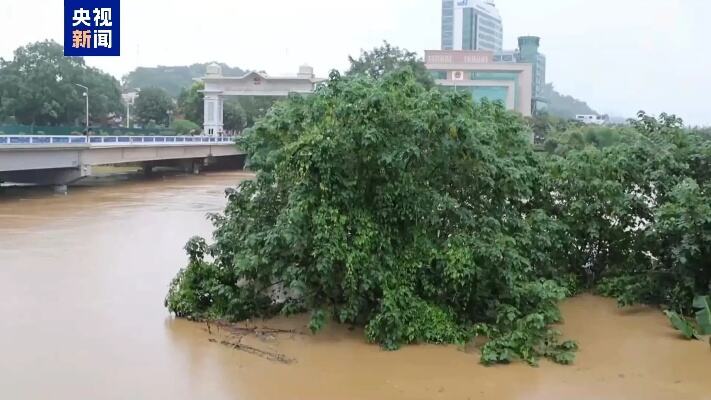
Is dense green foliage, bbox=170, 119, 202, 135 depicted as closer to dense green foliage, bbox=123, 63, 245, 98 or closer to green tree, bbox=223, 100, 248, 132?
green tree, bbox=223, 100, 248, 132

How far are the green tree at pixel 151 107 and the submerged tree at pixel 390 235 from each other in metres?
60.7

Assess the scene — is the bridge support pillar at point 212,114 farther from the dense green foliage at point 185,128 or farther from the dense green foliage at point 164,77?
the dense green foliage at point 164,77

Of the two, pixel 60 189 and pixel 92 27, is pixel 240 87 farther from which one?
pixel 92 27

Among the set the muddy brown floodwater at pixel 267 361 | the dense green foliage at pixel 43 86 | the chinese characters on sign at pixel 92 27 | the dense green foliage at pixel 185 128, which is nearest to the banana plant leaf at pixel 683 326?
the muddy brown floodwater at pixel 267 361

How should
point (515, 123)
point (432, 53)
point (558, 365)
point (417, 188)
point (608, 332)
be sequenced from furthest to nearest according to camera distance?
point (432, 53)
point (515, 123)
point (608, 332)
point (417, 188)
point (558, 365)

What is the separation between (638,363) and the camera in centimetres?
841

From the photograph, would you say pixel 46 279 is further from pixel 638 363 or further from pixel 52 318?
pixel 638 363

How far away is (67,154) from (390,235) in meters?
23.7

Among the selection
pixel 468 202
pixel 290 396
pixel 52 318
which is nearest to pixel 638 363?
pixel 468 202

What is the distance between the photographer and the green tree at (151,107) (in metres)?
67.4

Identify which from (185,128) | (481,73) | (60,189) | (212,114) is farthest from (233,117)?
(60,189)

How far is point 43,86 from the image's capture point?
50.0 metres

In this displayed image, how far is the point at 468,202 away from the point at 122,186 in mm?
27795

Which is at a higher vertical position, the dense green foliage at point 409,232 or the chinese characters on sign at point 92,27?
the chinese characters on sign at point 92,27
